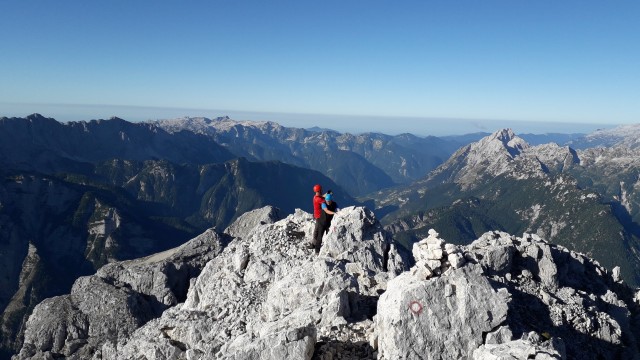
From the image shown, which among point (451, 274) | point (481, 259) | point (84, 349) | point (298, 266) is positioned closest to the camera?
point (451, 274)

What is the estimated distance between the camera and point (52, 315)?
61.0 m

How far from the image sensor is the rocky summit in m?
18.9

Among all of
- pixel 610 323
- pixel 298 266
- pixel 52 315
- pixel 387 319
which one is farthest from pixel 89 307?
pixel 610 323

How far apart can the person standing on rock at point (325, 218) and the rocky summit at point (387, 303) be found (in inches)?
28.5

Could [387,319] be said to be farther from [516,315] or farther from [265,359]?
[516,315]

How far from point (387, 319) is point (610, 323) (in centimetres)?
1633

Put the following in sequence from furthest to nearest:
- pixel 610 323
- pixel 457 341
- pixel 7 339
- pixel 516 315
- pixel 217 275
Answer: pixel 7 339 < pixel 217 275 < pixel 610 323 < pixel 516 315 < pixel 457 341

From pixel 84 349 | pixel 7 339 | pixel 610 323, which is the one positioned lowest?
pixel 7 339

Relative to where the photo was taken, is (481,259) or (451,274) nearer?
(451,274)

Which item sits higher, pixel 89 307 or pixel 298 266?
pixel 298 266

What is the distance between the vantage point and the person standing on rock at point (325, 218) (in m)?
32.9

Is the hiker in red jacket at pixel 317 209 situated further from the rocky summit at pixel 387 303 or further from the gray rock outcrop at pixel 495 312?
the gray rock outcrop at pixel 495 312

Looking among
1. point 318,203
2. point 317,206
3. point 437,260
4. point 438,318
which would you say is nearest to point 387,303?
point 438,318

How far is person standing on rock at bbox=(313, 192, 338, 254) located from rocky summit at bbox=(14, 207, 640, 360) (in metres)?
0.72
